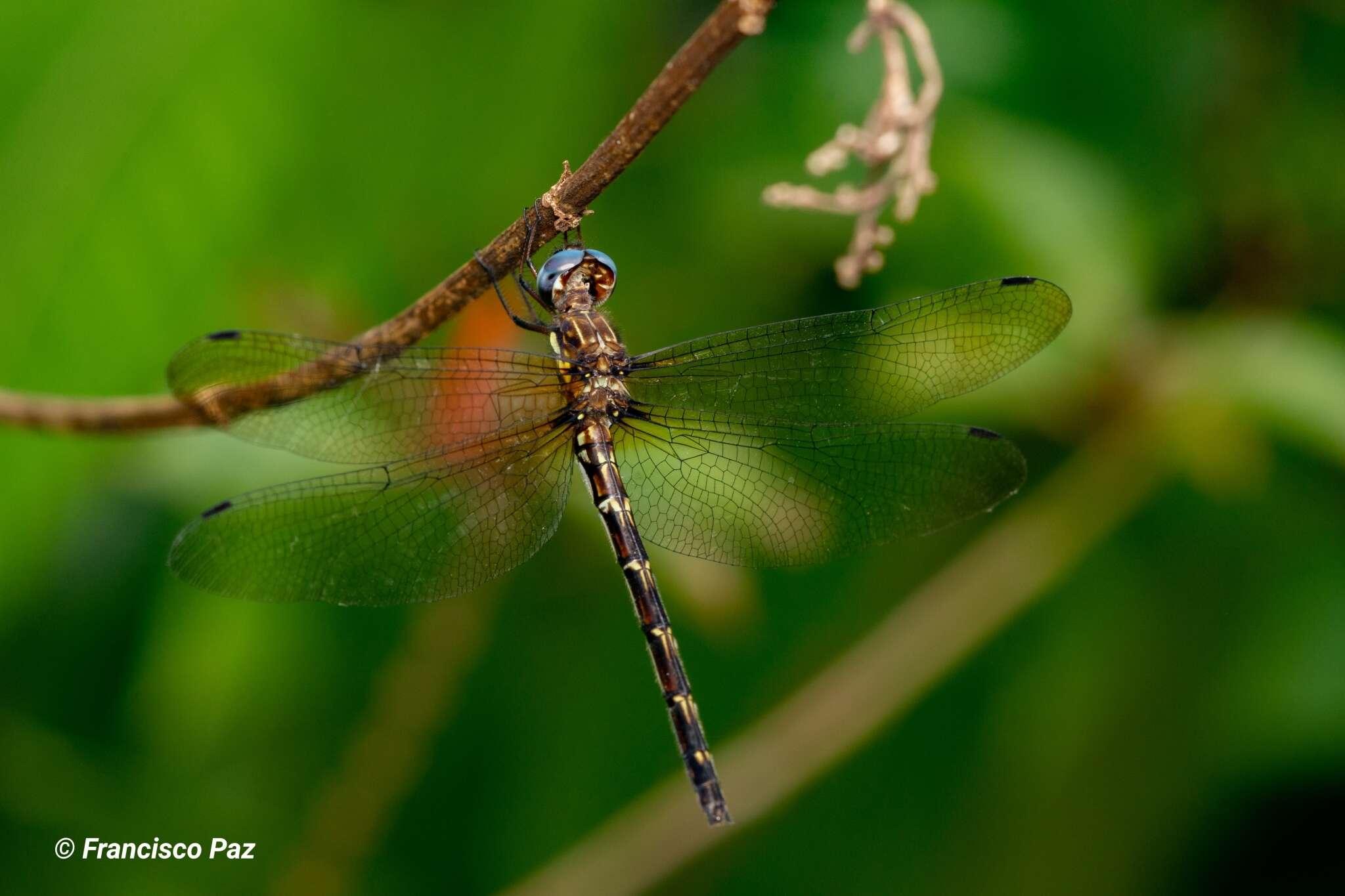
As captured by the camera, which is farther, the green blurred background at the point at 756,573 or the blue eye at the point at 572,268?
the green blurred background at the point at 756,573

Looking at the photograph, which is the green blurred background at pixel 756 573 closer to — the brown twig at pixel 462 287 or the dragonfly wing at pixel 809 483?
the dragonfly wing at pixel 809 483

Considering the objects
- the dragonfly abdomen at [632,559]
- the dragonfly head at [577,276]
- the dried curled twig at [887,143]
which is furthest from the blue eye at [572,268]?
the dried curled twig at [887,143]

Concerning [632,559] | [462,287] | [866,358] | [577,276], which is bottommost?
[462,287]

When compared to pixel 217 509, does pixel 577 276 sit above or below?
above

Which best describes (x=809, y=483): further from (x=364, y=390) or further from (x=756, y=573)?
(x=364, y=390)

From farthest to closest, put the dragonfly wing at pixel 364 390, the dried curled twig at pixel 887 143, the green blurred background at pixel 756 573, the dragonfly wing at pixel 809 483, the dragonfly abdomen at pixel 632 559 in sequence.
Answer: the green blurred background at pixel 756 573 < the dragonfly abdomen at pixel 632 559 < the dragonfly wing at pixel 809 483 < the dragonfly wing at pixel 364 390 < the dried curled twig at pixel 887 143

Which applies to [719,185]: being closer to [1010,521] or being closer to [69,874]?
[1010,521]

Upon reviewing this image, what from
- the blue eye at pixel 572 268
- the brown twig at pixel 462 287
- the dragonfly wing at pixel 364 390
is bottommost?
the brown twig at pixel 462 287

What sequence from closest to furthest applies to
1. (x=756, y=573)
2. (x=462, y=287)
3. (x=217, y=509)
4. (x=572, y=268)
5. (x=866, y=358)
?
(x=462, y=287)
(x=217, y=509)
(x=572, y=268)
(x=866, y=358)
(x=756, y=573)

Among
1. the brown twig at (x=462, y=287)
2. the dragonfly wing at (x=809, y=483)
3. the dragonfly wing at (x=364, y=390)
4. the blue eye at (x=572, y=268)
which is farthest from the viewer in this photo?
the dragonfly wing at (x=809, y=483)

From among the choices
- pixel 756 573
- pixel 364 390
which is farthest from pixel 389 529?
pixel 756 573
